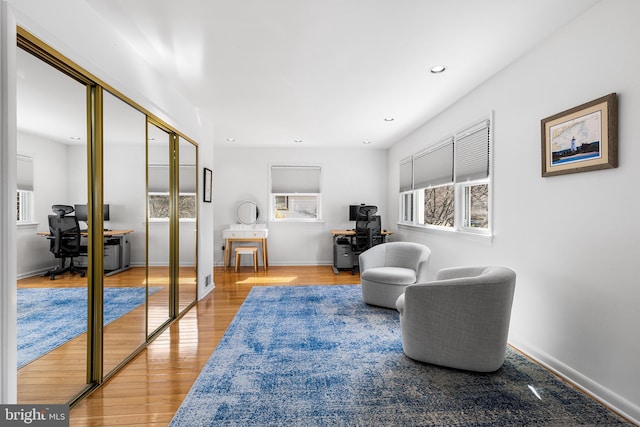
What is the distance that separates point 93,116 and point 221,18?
1.15 metres

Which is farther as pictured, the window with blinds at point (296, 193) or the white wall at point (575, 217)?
the window with blinds at point (296, 193)

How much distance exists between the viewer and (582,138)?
7.06 ft

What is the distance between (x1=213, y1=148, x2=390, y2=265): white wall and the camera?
6832 millimetres

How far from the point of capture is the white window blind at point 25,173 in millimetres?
1581

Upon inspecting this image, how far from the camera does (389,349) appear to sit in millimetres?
2736

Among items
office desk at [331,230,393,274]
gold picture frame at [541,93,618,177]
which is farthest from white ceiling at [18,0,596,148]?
office desk at [331,230,393,274]

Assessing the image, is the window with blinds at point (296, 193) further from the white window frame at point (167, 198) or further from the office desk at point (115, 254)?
the office desk at point (115, 254)

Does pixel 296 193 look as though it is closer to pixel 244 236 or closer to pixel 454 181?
pixel 244 236

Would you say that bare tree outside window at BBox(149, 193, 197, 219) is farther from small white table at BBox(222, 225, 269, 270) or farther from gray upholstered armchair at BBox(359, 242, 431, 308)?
small white table at BBox(222, 225, 269, 270)

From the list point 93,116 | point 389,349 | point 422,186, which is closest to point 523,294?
point 389,349

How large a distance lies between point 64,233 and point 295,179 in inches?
205

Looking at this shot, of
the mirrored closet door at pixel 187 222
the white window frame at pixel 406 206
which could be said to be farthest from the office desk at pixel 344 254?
the mirrored closet door at pixel 187 222

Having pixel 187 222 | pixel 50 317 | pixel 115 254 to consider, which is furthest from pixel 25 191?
pixel 187 222

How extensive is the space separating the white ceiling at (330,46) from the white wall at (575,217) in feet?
1.00
